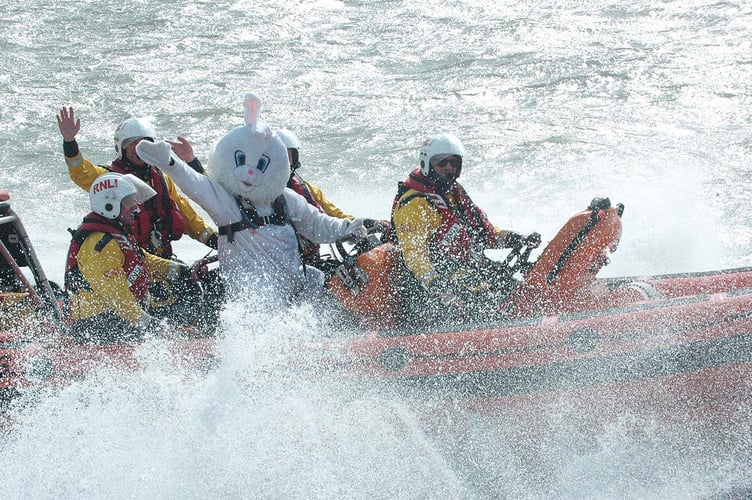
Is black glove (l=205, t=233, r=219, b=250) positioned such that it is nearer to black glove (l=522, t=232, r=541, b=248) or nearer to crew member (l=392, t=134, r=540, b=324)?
crew member (l=392, t=134, r=540, b=324)

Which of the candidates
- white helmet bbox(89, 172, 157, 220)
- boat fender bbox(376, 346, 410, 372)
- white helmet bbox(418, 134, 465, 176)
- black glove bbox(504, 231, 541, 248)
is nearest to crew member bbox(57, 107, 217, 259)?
white helmet bbox(89, 172, 157, 220)

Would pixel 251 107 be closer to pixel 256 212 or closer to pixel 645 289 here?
pixel 256 212

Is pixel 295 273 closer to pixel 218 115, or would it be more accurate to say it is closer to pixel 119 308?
pixel 119 308

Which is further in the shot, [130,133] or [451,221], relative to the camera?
[130,133]

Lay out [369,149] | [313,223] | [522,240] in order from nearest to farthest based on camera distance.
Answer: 1. [313,223]
2. [522,240]
3. [369,149]

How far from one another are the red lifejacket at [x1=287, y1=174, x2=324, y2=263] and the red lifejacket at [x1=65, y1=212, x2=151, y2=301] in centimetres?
80

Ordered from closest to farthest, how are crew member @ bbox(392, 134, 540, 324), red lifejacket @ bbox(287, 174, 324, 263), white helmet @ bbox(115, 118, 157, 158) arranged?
crew member @ bbox(392, 134, 540, 324) → red lifejacket @ bbox(287, 174, 324, 263) → white helmet @ bbox(115, 118, 157, 158)

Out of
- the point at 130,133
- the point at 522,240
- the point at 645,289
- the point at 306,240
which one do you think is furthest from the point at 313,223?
the point at 645,289

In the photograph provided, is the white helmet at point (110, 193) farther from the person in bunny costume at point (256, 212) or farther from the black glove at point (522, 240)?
the black glove at point (522, 240)

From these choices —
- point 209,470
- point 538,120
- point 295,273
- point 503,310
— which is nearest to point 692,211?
point 538,120

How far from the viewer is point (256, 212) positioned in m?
4.07

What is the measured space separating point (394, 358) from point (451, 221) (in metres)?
0.95

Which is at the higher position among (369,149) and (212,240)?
(212,240)

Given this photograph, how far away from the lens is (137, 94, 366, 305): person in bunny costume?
12.7ft
